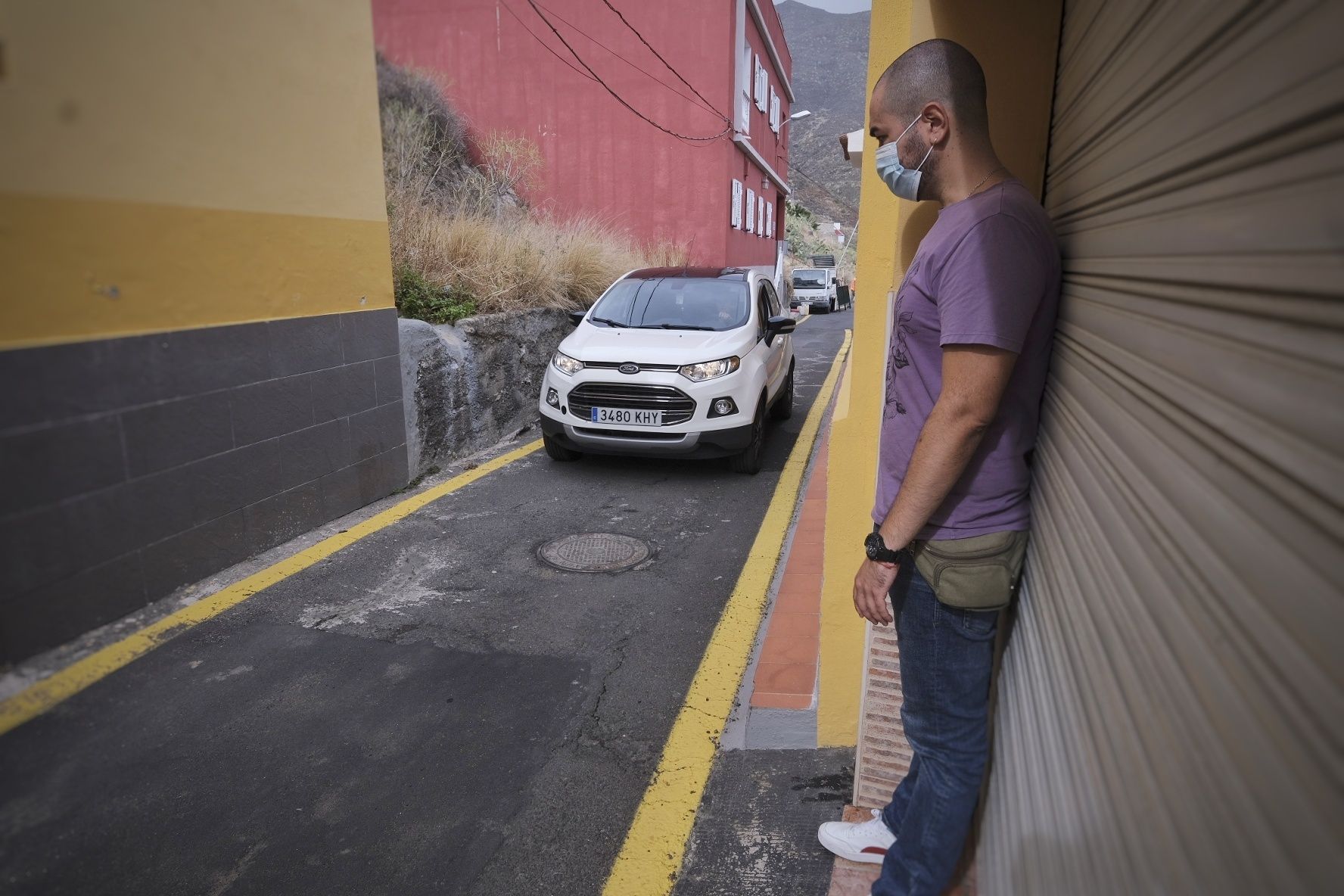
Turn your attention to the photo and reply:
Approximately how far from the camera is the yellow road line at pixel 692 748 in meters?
2.49

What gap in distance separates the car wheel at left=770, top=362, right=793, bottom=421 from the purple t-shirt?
22.3ft

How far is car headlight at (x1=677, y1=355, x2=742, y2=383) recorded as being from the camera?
6.66 meters

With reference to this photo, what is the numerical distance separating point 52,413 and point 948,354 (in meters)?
3.76

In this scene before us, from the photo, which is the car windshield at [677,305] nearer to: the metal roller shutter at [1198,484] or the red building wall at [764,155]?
the metal roller shutter at [1198,484]

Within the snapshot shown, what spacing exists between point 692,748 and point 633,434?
3.87 metres

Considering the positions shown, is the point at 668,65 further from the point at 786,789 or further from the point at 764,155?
the point at 786,789

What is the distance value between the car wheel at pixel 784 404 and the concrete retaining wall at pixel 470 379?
262 centimetres

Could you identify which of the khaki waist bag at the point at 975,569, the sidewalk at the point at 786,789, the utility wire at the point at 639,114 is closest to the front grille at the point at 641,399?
the sidewalk at the point at 786,789

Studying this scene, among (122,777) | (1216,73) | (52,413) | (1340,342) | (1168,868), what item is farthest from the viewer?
(52,413)

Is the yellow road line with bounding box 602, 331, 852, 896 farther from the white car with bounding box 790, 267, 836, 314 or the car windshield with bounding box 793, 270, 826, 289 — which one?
the car windshield with bounding box 793, 270, 826, 289

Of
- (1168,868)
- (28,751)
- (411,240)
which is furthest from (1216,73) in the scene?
(411,240)

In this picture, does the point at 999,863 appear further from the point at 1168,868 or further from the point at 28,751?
the point at 28,751

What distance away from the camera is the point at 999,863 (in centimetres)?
195

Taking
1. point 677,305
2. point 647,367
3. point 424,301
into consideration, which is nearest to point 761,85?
point 677,305
